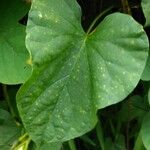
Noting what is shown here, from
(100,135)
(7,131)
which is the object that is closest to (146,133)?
(100,135)

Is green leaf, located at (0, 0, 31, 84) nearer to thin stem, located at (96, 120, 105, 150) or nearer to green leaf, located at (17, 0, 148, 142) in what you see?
green leaf, located at (17, 0, 148, 142)

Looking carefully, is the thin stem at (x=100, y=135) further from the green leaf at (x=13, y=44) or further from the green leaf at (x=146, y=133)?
the green leaf at (x=13, y=44)

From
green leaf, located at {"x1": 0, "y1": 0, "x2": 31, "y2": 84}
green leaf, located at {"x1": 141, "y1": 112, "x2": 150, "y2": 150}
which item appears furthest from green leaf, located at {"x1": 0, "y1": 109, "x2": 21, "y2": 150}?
green leaf, located at {"x1": 141, "y1": 112, "x2": 150, "y2": 150}

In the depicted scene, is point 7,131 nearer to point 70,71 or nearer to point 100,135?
point 100,135

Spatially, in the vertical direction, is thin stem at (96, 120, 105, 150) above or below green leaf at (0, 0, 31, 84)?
below

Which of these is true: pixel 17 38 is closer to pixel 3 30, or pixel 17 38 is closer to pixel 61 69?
pixel 3 30

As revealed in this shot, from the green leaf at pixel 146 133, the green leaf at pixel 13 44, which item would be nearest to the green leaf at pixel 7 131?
the green leaf at pixel 13 44
